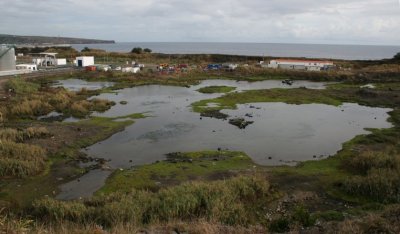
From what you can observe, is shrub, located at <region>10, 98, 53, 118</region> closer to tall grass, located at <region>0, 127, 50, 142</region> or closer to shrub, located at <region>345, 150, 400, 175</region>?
tall grass, located at <region>0, 127, 50, 142</region>

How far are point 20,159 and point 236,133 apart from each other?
1555cm

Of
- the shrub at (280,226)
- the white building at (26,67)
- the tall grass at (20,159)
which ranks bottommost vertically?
the tall grass at (20,159)

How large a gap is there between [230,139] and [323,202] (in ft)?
38.9

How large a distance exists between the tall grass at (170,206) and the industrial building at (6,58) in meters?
51.3

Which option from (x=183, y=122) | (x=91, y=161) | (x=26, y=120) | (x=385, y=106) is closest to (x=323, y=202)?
(x=91, y=161)

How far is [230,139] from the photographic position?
1096 inches

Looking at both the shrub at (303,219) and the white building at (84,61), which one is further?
the white building at (84,61)

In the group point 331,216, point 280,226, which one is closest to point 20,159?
point 280,226

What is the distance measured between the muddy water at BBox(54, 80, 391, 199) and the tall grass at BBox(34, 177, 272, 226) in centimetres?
301

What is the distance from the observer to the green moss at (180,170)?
1890 centimetres

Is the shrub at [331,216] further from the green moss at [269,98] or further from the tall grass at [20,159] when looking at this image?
the green moss at [269,98]

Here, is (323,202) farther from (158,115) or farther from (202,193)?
(158,115)

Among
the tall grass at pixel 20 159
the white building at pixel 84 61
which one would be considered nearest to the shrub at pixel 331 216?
the tall grass at pixel 20 159

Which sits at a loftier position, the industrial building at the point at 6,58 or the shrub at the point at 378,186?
the industrial building at the point at 6,58
